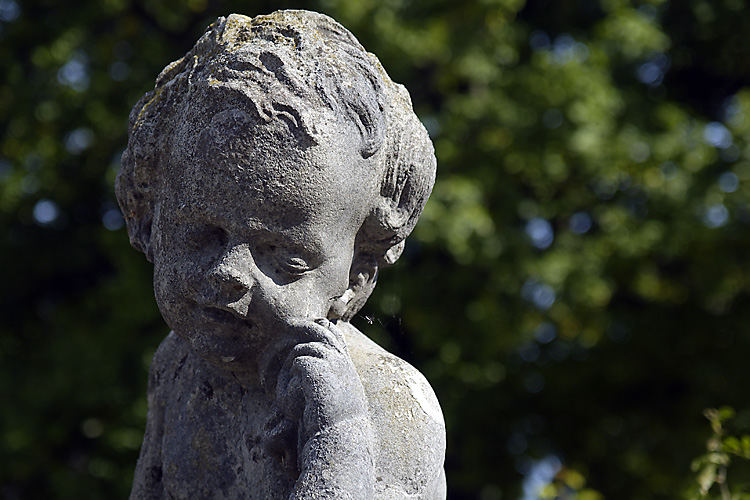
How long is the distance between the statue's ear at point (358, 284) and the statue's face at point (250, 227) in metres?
0.18

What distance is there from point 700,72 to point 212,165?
8.35 metres

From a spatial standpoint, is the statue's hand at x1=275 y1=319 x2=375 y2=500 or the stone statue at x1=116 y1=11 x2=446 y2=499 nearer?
the statue's hand at x1=275 y1=319 x2=375 y2=500

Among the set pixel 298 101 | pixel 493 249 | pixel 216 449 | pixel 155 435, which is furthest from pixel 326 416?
pixel 493 249

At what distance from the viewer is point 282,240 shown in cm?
244

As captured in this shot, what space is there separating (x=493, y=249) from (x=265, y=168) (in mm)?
5553

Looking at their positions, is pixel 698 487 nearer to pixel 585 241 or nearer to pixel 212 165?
pixel 212 165

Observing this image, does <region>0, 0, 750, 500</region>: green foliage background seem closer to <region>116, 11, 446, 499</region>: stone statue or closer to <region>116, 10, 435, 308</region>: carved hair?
<region>116, 10, 435, 308</region>: carved hair

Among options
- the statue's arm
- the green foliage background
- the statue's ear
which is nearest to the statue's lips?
the statue's ear

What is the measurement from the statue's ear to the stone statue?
0.11 ft

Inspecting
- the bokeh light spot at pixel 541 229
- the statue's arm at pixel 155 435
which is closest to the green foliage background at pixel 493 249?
the bokeh light spot at pixel 541 229

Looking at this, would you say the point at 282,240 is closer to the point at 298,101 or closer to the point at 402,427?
the point at 298,101

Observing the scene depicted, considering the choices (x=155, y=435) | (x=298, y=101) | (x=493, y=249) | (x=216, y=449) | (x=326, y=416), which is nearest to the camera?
(x=326, y=416)

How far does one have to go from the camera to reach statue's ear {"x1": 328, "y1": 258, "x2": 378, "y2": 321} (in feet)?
8.97

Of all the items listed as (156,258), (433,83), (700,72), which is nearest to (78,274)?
(433,83)
